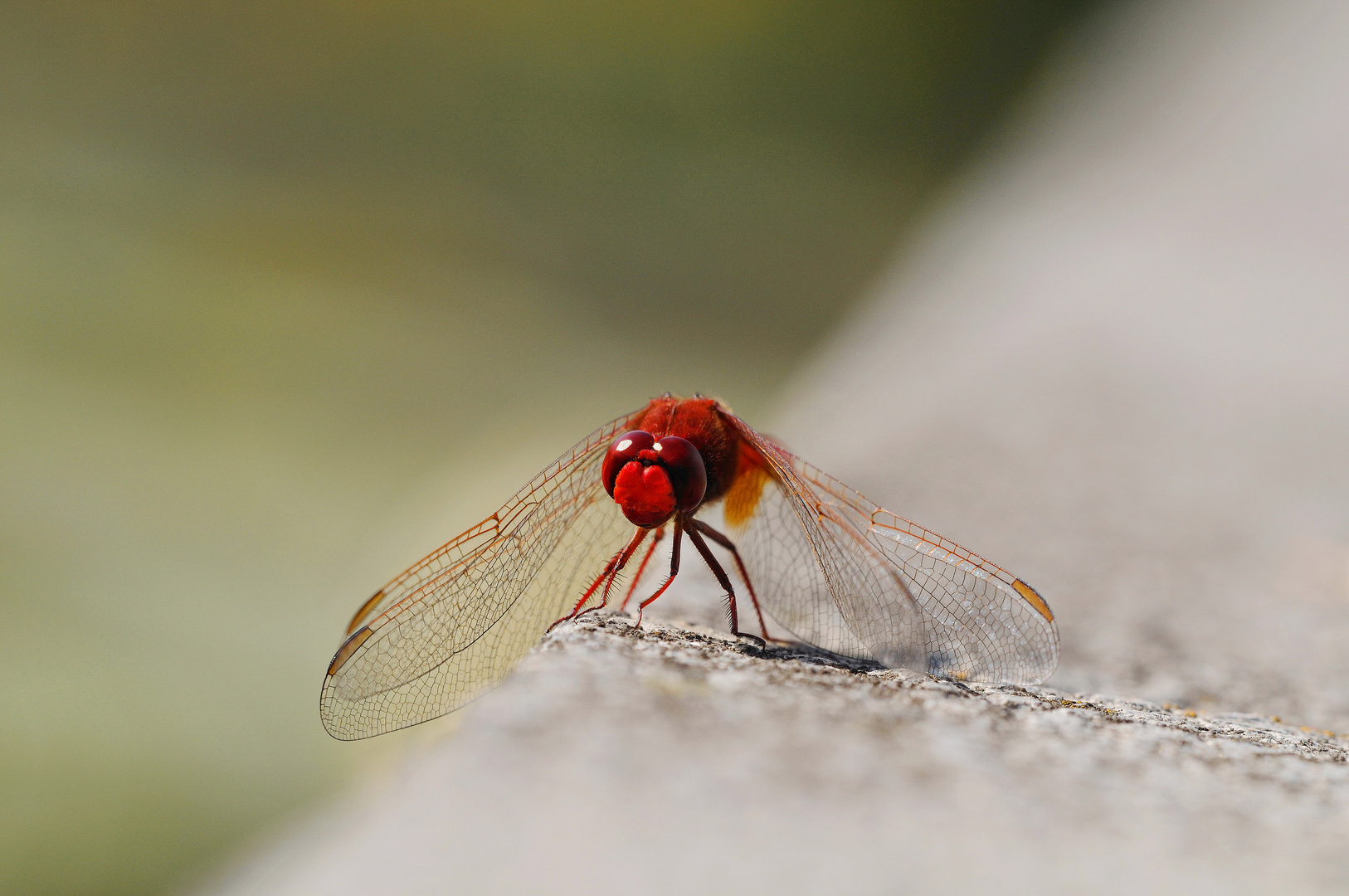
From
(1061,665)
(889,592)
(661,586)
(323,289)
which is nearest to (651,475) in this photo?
(661,586)

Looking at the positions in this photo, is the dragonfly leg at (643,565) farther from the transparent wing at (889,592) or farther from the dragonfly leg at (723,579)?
the transparent wing at (889,592)

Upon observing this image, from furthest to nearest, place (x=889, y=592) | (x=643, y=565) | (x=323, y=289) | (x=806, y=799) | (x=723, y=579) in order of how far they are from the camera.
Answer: (x=323, y=289), (x=643, y=565), (x=723, y=579), (x=889, y=592), (x=806, y=799)

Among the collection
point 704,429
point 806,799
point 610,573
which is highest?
point 704,429

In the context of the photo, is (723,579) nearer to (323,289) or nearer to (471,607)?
(471,607)

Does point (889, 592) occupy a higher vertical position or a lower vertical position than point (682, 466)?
lower

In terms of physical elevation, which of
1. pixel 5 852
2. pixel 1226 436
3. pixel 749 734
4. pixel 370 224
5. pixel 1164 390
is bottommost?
pixel 5 852

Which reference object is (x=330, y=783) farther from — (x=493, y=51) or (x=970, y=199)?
(x=970, y=199)

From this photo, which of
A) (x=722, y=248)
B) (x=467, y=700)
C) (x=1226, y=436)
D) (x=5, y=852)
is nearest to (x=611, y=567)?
(x=467, y=700)
